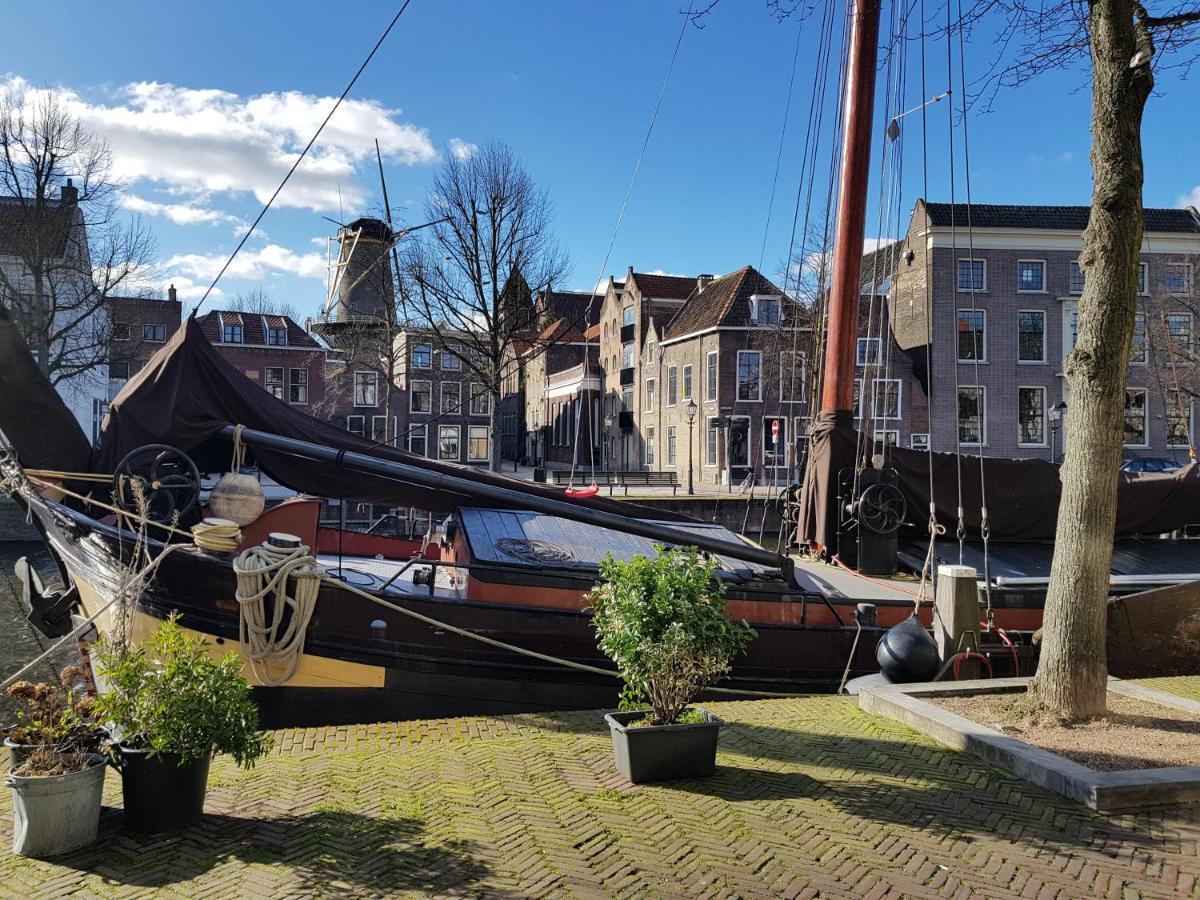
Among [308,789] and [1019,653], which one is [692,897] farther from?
[1019,653]

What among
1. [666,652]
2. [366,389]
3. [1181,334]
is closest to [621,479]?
[366,389]

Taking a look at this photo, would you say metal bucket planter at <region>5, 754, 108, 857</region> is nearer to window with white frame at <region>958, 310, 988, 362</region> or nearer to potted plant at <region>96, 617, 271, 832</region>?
potted plant at <region>96, 617, 271, 832</region>

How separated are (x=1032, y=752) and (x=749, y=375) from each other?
30.5 metres

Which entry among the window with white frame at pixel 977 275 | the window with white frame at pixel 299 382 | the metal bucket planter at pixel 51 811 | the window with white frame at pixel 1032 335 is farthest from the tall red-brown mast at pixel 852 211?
the window with white frame at pixel 299 382

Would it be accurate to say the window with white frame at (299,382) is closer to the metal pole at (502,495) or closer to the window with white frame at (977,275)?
the window with white frame at (977,275)

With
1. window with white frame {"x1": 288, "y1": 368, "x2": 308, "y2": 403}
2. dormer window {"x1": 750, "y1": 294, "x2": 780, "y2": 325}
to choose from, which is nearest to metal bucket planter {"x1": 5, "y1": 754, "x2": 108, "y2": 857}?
dormer window {"x1": 750, "y1": 294, "x2": 780, "y2": 325}

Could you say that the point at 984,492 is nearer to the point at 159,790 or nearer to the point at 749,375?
the point at 159,790

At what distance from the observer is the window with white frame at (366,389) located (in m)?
41.8

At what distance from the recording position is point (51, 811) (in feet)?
11.9

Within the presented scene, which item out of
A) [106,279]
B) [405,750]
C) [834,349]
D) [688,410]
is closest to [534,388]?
[688,410]

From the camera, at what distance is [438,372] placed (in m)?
42.6

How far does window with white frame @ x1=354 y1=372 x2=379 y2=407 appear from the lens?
41.8 metres

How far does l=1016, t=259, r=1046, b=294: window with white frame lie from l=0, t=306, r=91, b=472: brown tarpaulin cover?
3446 cm

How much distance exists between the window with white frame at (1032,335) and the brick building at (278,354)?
3157cm
